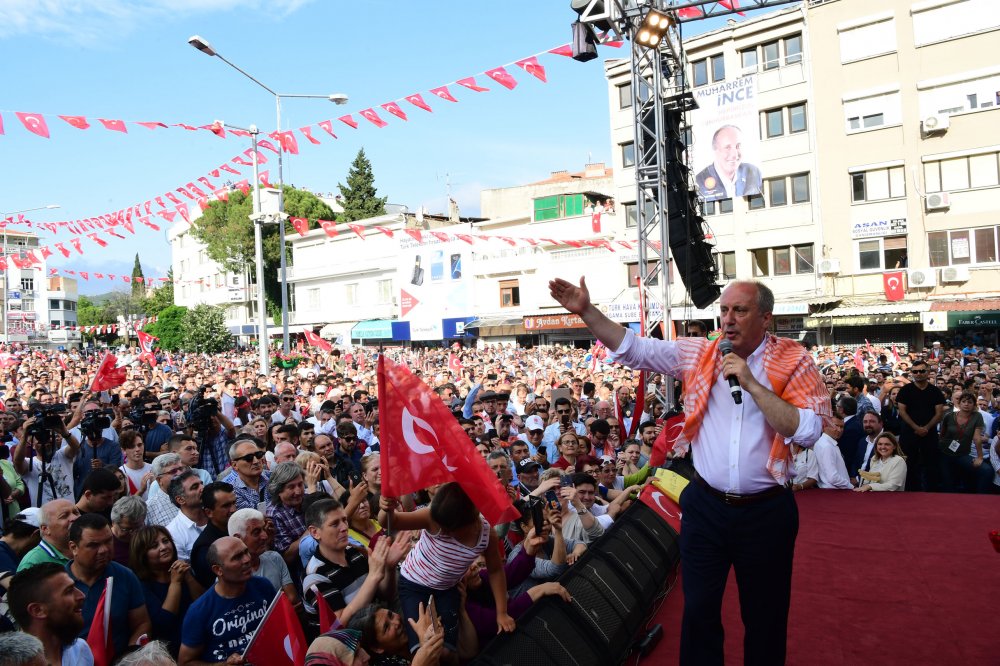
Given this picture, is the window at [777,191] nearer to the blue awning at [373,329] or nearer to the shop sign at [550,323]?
the shop sign at [550,323]

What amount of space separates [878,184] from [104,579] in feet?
95.1

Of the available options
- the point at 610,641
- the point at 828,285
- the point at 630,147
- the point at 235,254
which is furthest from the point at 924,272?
the point at 235,254

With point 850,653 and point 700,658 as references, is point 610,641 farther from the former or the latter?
point 850,653

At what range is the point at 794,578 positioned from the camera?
5953 millimetres

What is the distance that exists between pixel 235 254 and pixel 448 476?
50.8 meters

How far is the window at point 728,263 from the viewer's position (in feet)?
100

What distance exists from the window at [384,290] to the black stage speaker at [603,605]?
38.0 metres

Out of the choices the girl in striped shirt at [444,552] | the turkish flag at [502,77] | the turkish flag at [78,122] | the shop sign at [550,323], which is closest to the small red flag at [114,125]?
the turkish flag at [78,122]

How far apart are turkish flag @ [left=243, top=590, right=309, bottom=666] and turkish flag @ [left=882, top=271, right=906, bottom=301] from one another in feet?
89.5

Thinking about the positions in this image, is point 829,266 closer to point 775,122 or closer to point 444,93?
point 775,122

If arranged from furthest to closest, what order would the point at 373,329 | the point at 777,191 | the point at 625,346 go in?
the point at 373,329, the point at 777,191, the point at 625,346

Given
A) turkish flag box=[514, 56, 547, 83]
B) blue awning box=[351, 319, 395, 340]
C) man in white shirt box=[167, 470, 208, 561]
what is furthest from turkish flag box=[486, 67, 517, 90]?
blue awning box=[351, 319, 395, 340]

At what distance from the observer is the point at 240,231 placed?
5016 cm

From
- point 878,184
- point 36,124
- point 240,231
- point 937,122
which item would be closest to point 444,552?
point 36,124
